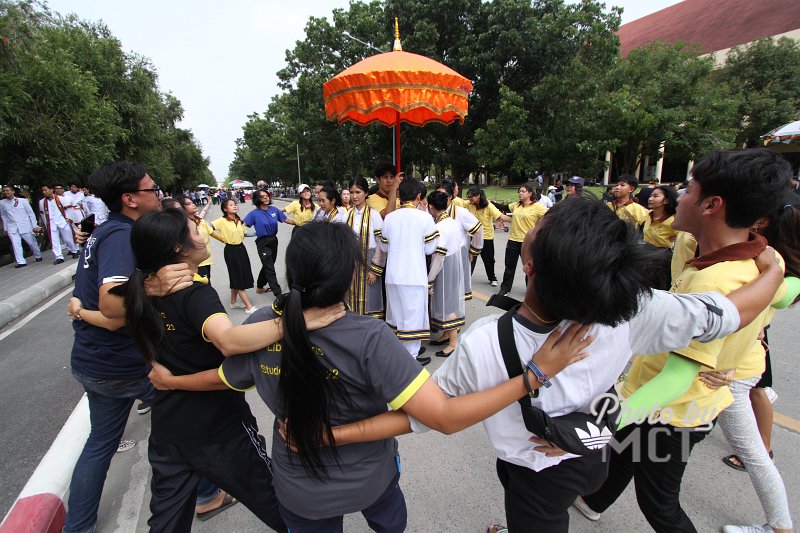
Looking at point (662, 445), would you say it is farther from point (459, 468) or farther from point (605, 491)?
point (459, 468)

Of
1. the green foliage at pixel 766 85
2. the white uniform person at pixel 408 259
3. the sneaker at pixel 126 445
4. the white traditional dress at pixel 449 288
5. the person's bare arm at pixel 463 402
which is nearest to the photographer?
the person's bare arm at pixel 463 402

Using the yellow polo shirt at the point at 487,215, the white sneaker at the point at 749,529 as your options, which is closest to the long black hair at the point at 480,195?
the yellow polo shirt at the point at 487,215

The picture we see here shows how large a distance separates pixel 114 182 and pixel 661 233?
462cm

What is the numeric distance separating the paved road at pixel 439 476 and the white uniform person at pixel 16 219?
7.13 metres

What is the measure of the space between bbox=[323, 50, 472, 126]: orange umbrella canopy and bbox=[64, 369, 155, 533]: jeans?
3.07 metres

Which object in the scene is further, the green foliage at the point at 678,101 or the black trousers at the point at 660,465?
the green foliage at the point at 678,101

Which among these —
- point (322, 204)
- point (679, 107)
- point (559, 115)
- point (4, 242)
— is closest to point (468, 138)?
point (559, 115)

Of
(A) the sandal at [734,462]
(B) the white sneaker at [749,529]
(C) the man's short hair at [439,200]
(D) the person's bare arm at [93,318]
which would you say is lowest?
(A) the sandal at [734,462]

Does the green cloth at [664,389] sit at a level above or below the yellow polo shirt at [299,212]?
below

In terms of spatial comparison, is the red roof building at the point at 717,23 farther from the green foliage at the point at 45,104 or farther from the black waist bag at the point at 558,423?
the black waist bag at the point at 558,423

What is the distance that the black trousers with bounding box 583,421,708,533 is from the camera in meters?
1.45

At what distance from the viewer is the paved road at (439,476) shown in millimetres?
1974

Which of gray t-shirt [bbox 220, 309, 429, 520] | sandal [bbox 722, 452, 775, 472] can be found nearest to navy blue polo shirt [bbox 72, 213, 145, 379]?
gray t-shirt [bbox 220, 309, 429, 520]

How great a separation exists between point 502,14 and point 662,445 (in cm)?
1469
